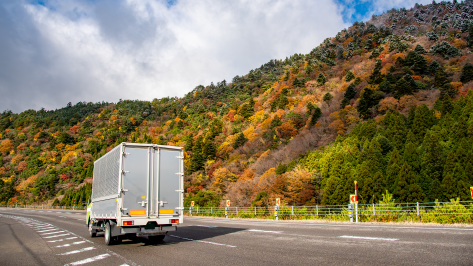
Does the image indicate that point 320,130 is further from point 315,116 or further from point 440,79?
point 440,79

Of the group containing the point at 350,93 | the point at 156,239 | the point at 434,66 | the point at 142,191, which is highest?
the point at 434,66

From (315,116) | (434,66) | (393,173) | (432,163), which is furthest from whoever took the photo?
(434,66)

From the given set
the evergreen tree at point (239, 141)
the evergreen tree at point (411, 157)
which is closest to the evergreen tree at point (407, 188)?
the evergreen tree at point (411, 157)

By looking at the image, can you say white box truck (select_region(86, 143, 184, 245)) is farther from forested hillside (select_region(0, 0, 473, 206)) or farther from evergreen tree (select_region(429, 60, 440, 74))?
evergreen tree (select_region(429, 60, 440, 74))

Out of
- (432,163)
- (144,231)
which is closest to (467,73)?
(432,163)

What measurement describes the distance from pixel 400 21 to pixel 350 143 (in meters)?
84.8

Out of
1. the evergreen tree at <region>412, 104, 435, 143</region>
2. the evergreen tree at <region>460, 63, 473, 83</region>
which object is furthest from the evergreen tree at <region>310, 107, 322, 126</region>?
the evergreen tree at <region>460, 63, 473, 83</region>

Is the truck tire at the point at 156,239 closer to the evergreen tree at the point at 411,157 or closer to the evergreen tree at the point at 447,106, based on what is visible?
the evergreen tree at the point at 411,157

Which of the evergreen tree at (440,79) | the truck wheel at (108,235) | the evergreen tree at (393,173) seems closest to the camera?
the truck wheel at (108,235)

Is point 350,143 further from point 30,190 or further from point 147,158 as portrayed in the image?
point 30,190

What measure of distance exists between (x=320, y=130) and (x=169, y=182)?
147 feet

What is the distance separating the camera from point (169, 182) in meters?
9.66

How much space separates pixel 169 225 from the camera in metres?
9.45

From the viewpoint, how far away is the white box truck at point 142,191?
28.9ft
